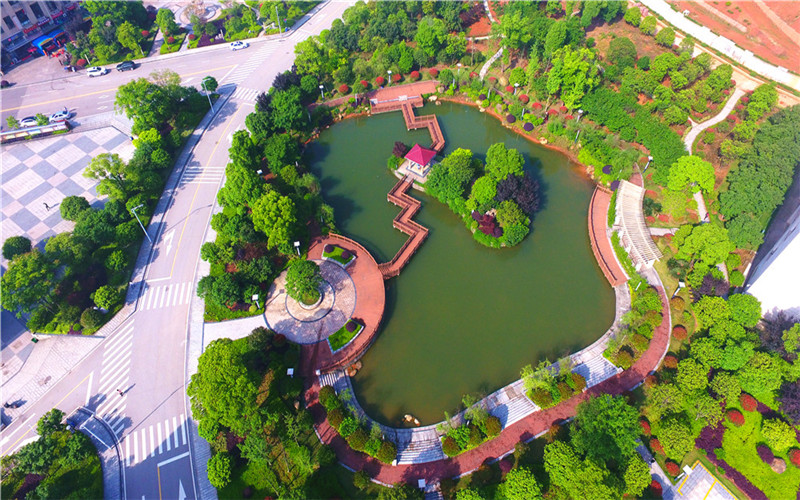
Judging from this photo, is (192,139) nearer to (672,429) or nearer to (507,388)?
(507,388)

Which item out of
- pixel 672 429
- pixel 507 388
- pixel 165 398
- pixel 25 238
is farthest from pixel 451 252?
pixel 25 238

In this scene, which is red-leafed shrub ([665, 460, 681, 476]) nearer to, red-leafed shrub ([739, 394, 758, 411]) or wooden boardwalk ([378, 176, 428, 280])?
red-leafed shrub ([739, 394, 758, 411])

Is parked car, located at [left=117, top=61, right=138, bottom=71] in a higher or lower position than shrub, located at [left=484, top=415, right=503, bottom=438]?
higher

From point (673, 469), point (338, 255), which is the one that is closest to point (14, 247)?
point (338, 255)

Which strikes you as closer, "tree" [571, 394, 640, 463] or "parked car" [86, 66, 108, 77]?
"tree" [571, 394, 640, 463]

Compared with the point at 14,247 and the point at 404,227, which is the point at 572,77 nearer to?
the point at 404,227

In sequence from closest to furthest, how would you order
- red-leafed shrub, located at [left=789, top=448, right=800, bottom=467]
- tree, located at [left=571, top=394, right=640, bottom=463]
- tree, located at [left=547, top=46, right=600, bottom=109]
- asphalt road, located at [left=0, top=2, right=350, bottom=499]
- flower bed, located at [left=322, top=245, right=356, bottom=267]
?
Answer: tree, located at [left=571, top=394, right=640, bottom=463]
red-leafed shrub, located at [left=789, top=448, right=800, bottom=467]
asphalt road, located at [left=0, top=2, right=350, bottom=499]
flower bed, located at [left=322, top=245, right=356, bottom=267]
tree, located at [left=547, top=46, right=600, bottom=109]

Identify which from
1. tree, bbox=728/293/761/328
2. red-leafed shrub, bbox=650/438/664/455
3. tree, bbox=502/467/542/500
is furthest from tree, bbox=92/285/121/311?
tree, bbox=728/293/761/328
